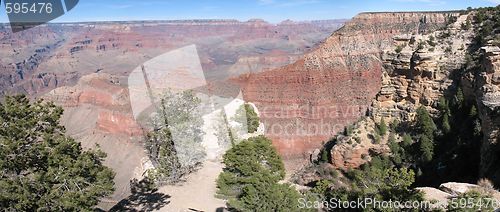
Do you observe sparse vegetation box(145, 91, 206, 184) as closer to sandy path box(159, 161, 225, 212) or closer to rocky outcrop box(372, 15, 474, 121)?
sandy path box(159, 161, 225, 212)

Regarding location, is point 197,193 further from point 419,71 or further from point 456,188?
point 419,71

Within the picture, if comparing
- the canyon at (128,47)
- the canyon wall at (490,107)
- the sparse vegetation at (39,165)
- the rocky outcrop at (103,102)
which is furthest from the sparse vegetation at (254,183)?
the canyon at (128,47)

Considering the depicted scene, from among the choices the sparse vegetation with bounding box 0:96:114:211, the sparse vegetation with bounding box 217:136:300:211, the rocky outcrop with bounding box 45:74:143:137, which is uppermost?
the sparse vegetation with bounding box 0:96:114:211

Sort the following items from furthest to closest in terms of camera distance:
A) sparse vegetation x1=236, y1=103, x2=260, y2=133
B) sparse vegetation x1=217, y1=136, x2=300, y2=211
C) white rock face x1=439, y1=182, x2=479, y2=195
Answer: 1. sparse vegetation x1=236, y1=103, x2=260, y2=133
2. white rock face x1=439, y1=182, x2=479, y2=195
3. sparse vegetation x1=217, y1=136, x2=300, y2=211

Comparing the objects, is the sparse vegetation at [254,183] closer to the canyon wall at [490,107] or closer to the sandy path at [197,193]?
the sandy path at [197,193]

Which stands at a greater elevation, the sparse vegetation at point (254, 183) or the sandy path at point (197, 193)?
the sparse vegetation at point (254, 183)

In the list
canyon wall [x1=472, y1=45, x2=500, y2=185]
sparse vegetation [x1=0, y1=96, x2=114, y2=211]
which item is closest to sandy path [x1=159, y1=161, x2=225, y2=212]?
sparse vegetation [x1=0, y1=96, x2=114, y2=211]

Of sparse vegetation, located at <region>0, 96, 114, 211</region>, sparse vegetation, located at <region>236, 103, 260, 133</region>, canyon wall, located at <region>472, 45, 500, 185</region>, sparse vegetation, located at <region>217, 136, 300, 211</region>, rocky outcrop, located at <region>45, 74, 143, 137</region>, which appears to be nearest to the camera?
sparse vegetation, located at <region>0, 96, 114, 211</region>
